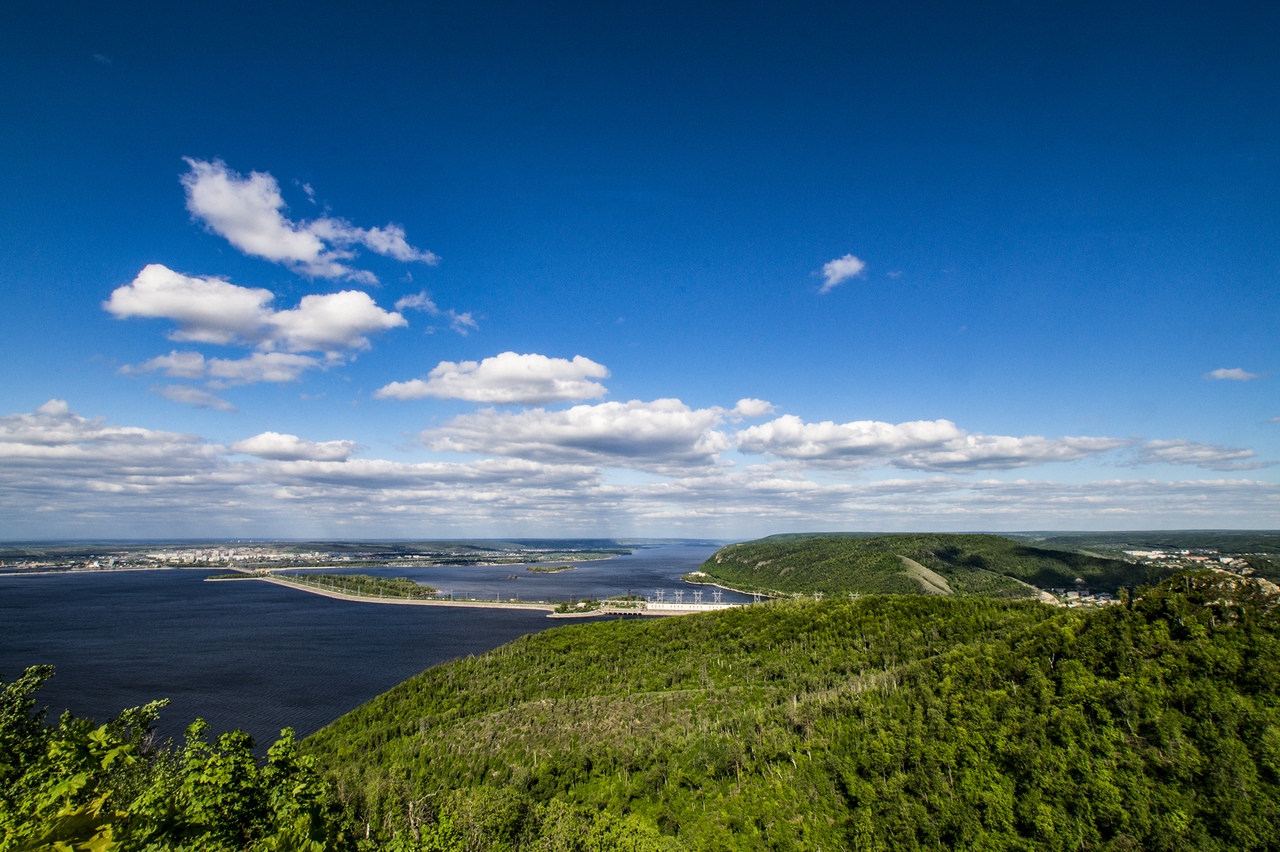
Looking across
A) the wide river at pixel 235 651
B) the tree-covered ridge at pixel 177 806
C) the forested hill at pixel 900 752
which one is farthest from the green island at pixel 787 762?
the wide river at pixel 235 651

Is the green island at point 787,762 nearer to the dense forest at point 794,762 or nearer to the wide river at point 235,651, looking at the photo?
the dense forest at point 794,762

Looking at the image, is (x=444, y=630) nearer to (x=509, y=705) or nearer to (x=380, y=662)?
(x=380, y=662)

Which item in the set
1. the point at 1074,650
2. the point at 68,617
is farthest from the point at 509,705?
the point at 68,617

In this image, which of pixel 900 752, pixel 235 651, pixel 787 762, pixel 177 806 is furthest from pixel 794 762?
pixel 235 651

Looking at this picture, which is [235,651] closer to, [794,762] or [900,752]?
[794,762]

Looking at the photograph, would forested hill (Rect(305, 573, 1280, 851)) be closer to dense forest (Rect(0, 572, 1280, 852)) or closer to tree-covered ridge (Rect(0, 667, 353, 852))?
dense forest (Rect(0, 572, 1280, 852))
